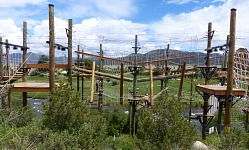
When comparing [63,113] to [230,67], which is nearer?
[63,113]

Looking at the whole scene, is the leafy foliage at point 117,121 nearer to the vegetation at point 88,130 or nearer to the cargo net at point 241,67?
the cargo net at point 241,67

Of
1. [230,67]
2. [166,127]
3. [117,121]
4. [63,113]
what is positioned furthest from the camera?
[117,121]

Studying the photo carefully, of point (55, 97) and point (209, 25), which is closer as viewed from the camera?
point (55, 97)

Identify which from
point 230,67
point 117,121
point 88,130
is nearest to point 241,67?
point 230,67

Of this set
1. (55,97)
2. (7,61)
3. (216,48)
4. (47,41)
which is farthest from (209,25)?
(7,61)

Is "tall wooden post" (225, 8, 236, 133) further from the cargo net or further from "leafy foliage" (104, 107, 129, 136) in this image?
"leafy foliage" (104, 107, 129, 136)

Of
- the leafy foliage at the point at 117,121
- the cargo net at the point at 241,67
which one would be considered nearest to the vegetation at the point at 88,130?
the cargo net at the point at 241,67

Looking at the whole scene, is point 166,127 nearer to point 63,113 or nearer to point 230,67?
point 63,113

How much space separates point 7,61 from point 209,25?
8.33 meters

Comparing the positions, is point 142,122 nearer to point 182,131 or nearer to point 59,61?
point 182,131

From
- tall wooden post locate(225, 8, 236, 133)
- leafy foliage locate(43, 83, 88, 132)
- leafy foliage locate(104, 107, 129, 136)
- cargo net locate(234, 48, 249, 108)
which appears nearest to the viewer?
leafy foliage locate(43, 83, 88, 132)

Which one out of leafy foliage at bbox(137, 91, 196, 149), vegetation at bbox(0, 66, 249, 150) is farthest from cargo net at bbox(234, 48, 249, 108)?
leafy foliage at bbox(137, 91, 196, 149)

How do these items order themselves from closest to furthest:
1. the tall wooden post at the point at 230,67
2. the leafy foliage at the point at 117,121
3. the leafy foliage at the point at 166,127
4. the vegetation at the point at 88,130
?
the vegetation at the point at 88,130
the leafy foliage at the point at 166,127
the tall wooden post at the point at 230,67
the leafy foliage at the point at 117,121

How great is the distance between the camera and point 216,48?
8.94 metres
